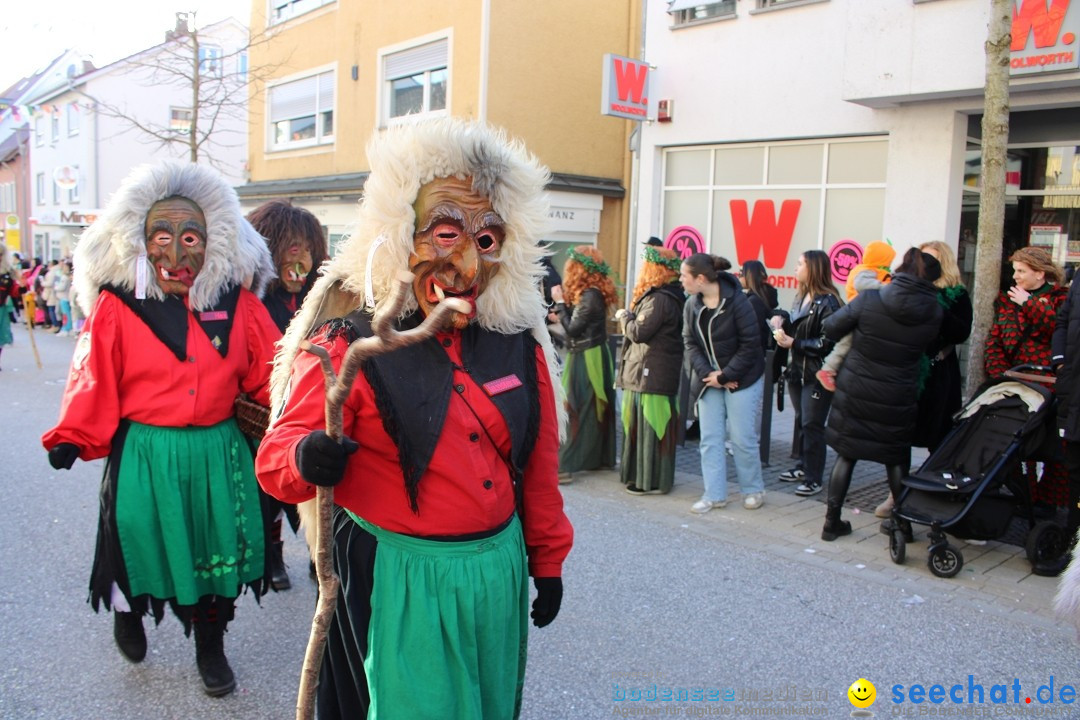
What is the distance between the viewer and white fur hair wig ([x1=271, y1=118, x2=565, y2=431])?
7.33ft

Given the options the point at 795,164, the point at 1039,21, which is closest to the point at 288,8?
the point at 795,164

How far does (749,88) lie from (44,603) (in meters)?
10.2

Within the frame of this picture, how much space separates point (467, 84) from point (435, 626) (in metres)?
14.4

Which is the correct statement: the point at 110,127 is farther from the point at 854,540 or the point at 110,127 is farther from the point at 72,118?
the point at 854,540

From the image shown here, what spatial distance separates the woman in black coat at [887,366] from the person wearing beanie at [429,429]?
342 cm

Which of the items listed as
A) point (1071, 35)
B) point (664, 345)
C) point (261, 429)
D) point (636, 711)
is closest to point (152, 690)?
point (261, 429)

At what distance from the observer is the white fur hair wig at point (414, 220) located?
2234 millimetres

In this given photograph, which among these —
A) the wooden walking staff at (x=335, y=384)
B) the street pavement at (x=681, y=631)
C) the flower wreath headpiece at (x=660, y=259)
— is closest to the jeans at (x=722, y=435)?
the street pavement at (x=681, y=631)

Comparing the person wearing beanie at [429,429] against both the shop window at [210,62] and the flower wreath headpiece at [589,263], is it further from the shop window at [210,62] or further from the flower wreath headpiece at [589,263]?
the shop window at [210,62]

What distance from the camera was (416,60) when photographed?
16656mm

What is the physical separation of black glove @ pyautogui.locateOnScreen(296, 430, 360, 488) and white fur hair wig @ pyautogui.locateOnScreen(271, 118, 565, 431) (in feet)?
1.40

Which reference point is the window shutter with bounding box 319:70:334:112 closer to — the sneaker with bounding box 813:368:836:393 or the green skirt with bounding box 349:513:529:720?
the sneaker with bounding box 813:368:836:393

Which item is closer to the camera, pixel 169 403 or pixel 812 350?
pixel 169 403

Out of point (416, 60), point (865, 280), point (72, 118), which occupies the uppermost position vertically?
point (72, 118)
